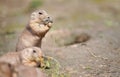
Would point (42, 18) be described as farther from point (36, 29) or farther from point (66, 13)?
point (66, 13)

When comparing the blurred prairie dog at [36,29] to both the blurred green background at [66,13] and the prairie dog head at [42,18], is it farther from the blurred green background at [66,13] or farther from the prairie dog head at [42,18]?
the blurred green background at [66,13]

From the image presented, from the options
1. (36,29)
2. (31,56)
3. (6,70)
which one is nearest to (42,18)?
(36,29)

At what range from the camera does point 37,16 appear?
337 inches

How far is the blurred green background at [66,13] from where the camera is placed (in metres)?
14.1

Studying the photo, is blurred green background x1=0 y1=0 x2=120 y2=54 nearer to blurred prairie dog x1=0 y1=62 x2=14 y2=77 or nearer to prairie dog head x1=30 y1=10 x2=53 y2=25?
prairie dog head x1=30 y1=10 x2=53 y2=25

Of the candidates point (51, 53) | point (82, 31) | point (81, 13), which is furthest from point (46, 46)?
point (81, 13)

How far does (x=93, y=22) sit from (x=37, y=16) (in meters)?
5.91

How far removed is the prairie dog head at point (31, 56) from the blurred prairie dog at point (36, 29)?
0.91 meters

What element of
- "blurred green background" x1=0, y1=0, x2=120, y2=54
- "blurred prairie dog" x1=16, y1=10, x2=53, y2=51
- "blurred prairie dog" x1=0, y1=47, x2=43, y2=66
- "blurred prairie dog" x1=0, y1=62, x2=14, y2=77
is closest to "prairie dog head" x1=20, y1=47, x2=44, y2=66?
"blurred prairie dog" x1=0, y1=47, x2=43, y2=66

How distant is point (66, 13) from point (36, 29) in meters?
7.74

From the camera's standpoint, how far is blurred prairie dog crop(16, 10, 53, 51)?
8.43 metres

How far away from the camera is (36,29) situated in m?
8.46

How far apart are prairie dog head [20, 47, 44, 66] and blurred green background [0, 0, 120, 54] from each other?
5.46 metres

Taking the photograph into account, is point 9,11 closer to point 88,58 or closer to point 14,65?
point 88,58
